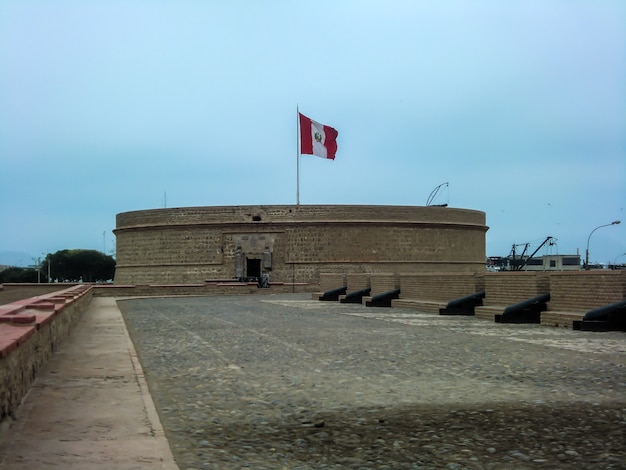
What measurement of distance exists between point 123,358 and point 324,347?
8.90 ft

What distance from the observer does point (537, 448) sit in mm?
4125

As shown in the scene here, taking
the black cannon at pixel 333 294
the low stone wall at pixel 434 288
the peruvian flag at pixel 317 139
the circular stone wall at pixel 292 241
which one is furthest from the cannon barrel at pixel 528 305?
the peruvian flag at pixel 317 139

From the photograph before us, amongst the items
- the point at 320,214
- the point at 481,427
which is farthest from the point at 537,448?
the point at 320,214

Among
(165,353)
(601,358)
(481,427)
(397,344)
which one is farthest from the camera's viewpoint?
(397,344)

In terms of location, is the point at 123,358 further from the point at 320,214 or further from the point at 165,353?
the point at 320,214

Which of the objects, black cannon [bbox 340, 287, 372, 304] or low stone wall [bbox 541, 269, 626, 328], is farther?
black cannon [bbox 340, 287, 372, 304]

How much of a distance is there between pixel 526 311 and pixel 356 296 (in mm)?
11860

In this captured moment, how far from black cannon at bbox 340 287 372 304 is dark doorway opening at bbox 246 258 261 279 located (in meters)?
19.5

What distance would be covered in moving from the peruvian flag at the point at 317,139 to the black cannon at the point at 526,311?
1266 inches

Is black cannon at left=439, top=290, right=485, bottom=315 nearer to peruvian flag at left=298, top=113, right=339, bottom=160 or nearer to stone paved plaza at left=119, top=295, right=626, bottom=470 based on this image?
stone paved plaza at left=119, top=295, right=626, bottom=470

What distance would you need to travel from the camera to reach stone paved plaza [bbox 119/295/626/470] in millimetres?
4047

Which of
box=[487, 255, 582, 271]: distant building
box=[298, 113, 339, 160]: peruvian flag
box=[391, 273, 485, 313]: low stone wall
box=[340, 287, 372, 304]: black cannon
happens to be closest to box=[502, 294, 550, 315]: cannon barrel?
box=[391, 273, 485, 313]: low stone wall

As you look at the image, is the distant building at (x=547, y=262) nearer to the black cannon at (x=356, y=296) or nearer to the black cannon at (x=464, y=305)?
the black cannon at (x=356, y=296)

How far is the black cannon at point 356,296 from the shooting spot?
26000 mm
